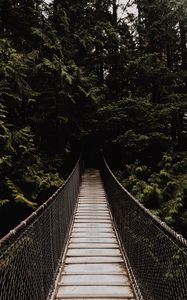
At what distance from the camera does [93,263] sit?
5.81m

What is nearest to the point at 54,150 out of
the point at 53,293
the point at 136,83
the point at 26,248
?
the point at 136,83

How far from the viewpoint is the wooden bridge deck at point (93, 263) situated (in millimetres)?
4656

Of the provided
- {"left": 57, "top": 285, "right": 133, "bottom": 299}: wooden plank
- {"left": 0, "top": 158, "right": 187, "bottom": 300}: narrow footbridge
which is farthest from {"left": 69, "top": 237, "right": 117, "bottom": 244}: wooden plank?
{"left": 57, "top": 285, "right": 133, "bottom": 299}: wooden plank

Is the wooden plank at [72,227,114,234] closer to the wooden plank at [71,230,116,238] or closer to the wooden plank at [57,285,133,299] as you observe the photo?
the wooden plank at [71,230,116,238]

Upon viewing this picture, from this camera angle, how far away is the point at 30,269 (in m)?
3.76

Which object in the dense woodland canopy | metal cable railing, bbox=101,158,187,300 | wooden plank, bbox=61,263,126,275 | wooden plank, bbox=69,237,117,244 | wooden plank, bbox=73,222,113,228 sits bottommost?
wooden plank, bbox=61,263,126,275

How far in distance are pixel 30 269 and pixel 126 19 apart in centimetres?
1648

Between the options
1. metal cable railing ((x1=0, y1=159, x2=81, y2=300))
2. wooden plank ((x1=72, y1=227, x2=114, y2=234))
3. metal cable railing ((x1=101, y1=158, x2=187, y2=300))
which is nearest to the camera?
metal cable railing ((x1=0, y1=159, x2=81, y2=300))

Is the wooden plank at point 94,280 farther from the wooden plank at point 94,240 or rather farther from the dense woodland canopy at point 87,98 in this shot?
the dense woodland canopy at point 87,98

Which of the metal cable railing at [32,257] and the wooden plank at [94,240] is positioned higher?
the metal cable railing at [32,257]

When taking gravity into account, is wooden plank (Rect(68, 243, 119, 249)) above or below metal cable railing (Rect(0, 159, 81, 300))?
below

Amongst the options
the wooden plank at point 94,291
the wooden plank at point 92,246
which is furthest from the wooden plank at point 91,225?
the wooden plank at point 94,291

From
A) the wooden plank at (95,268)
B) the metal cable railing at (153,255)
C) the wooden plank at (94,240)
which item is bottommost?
the wooden plank at (95,268)

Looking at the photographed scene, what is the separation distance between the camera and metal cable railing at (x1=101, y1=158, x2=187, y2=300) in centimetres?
304
